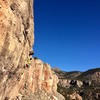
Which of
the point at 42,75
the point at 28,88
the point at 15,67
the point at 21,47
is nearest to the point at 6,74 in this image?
the point at 15,67

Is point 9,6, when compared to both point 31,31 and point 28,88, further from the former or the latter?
point 28,88

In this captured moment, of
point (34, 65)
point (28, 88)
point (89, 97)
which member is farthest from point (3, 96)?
point (89, 97)

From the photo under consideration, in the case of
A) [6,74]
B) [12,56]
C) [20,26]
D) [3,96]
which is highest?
[20,26]

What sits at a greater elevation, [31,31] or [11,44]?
[31,31]

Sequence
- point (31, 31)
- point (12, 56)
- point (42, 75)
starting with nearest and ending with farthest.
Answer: point (12, 56) → point (31, 31) → point (42, 75)

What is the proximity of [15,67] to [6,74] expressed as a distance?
2781 millimetres

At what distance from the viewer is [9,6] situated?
35.0 m

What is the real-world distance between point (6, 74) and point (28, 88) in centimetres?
3517

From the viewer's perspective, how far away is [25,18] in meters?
40.8

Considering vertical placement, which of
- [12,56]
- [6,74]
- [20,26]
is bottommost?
[6,74]

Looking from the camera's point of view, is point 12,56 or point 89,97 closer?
point 12,56

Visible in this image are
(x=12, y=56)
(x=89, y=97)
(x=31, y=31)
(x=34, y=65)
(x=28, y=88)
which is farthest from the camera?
(x=89, y=97)

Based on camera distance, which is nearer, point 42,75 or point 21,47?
point 21,47

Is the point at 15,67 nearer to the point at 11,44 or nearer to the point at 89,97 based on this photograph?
the point at 11,44
